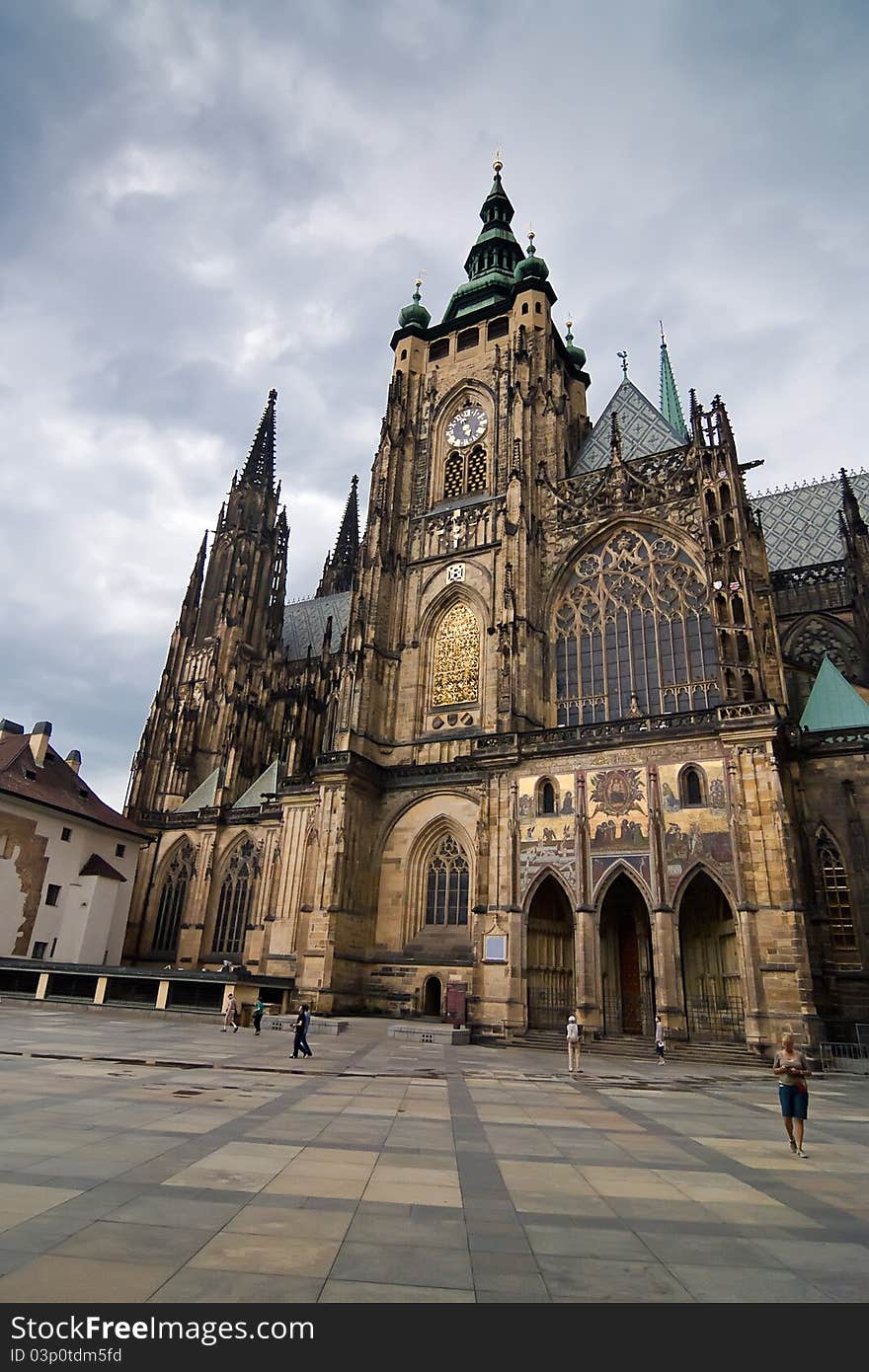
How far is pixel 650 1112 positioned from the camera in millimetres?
11281

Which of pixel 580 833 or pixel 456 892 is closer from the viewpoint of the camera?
pixel 580 833

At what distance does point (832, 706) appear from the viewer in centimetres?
2670

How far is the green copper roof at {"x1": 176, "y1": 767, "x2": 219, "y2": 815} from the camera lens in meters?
41.9

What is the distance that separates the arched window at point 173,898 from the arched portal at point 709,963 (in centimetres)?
2607

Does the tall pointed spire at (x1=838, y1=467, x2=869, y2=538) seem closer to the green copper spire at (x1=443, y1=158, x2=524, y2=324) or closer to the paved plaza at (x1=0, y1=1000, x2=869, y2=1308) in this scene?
the green copper spire at (x1=443, y1=158, x2=524, y2=324)

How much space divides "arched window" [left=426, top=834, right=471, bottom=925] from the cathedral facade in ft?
0.36

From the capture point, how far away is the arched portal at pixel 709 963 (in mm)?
22578

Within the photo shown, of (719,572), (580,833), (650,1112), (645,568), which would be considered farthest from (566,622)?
(650,1112)

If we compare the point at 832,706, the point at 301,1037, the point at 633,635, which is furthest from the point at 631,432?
the point at 301,1037

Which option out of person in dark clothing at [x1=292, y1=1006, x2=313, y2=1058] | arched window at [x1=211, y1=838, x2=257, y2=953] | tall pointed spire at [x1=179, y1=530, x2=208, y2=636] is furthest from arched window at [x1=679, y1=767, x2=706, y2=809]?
tall pointed spire at [x1=179, y1=530, x2=208, y2=636]

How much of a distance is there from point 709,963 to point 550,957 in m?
5.08

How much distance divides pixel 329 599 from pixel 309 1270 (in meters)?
54.4

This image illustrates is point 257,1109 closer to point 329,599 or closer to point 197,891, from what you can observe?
point 197,891

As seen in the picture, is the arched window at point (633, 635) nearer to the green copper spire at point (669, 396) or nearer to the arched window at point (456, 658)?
the arched window at point (456, 658)
